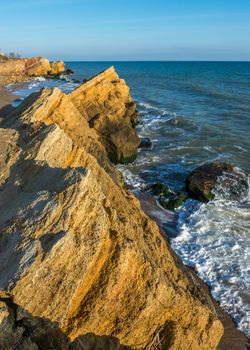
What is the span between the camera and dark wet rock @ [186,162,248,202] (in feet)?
60.4

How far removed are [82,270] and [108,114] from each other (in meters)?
18.5

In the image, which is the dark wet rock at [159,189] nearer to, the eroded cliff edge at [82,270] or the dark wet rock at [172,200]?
the dark wet rock at [172,200]

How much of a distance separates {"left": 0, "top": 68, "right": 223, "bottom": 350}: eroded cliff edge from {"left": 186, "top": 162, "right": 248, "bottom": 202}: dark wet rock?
10323mm

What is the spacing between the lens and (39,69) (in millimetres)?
81938

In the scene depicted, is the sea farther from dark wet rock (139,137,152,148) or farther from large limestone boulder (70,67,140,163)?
large limestone boulder (70,67,140,163)

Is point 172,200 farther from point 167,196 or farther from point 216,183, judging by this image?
point 216,183

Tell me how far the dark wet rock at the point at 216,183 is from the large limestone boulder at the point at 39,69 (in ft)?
217

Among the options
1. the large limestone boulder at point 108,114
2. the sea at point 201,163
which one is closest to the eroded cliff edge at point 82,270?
the sea at point 201,163

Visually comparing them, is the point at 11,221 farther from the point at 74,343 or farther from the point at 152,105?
the point at 152,105

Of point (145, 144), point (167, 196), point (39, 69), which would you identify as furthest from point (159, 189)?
point (39, 69)

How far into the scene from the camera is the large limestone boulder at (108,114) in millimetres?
22594

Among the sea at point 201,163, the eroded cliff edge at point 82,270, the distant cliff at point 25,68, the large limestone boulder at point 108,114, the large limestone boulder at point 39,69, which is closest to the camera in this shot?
the eroded cliff edge at point 82,270

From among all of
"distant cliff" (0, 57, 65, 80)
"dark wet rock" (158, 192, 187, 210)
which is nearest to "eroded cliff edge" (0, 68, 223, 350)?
"dark wet rock" (158, 192, 187, 210)

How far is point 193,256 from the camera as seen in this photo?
1336cm
